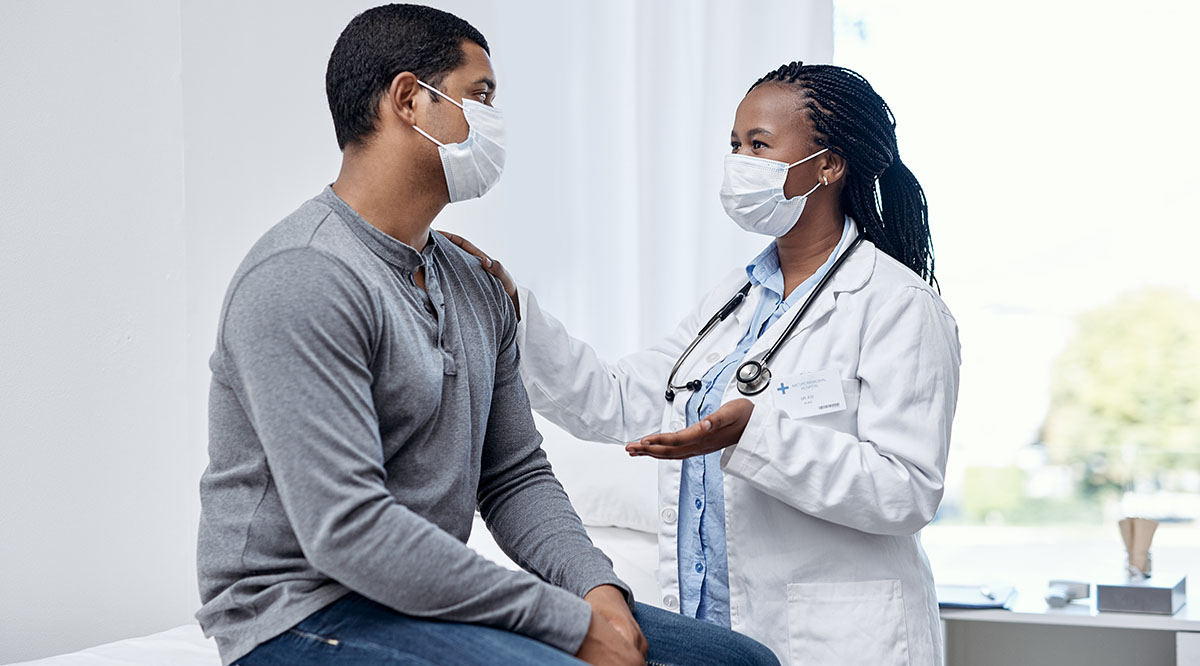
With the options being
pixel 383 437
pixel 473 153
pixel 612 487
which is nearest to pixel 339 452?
pixel 383 437

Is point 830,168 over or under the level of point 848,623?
over

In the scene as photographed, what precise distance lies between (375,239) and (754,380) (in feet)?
2.39

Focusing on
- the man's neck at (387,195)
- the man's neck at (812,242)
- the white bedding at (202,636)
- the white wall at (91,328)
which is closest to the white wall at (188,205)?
the white wall at (91,328)

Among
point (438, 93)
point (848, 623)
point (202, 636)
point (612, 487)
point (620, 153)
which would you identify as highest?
point (620, 153)

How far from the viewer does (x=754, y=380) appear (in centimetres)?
172

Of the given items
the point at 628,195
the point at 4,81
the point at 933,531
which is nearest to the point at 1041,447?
the point at 933,531

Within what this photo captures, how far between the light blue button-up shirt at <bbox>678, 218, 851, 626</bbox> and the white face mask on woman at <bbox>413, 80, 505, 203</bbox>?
1.99 ft

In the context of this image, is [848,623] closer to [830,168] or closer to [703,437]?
[703,437]

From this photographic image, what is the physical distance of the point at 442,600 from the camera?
42.6 inches

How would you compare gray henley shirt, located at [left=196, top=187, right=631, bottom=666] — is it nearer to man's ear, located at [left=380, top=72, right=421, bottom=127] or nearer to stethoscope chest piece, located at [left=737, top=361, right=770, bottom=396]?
man's ear, located at [left=380, top=72, right=421, bottom=127]

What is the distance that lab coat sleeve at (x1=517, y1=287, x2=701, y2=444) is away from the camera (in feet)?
6.14

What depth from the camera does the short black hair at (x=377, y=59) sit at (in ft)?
4.26

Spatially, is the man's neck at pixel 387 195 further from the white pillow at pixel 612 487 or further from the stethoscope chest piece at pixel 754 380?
the white pillow at pixel 612 487

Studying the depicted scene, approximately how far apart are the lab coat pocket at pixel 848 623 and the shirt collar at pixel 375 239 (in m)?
0.83
